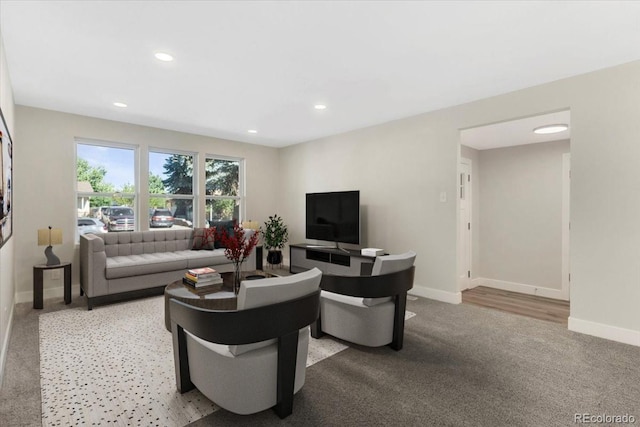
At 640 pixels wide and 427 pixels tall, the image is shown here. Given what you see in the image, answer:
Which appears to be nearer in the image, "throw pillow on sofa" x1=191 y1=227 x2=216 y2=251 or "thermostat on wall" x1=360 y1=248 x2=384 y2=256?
"thermostat on wall" x1=360 y1=248 x2=384 y2=256

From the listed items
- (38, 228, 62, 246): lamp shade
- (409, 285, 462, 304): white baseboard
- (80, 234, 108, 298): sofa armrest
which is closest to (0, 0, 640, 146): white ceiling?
(38, 228, 62, 246): lamp shade

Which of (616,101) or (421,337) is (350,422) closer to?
(421,337)

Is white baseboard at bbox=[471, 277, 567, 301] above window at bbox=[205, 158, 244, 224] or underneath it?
underneath

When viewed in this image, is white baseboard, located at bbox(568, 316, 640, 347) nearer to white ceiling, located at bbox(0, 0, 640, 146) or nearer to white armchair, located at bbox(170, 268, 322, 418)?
white ceiling, located at bbox(0, 0, 640, 146)

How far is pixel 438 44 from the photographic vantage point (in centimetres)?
258

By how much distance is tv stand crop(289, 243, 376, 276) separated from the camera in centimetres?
472

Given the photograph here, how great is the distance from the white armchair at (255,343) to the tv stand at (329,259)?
2.50 meters

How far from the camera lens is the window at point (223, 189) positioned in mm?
6027

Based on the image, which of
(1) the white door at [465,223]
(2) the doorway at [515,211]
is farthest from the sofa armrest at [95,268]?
(1) the white door at [465,223]

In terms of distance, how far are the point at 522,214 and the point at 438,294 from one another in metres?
2.07

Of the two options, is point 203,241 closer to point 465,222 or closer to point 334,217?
point 334,217

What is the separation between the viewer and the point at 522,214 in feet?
16.5

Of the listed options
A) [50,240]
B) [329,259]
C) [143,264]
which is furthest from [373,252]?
[50,240]

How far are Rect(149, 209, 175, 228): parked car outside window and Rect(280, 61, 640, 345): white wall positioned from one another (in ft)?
9.33
